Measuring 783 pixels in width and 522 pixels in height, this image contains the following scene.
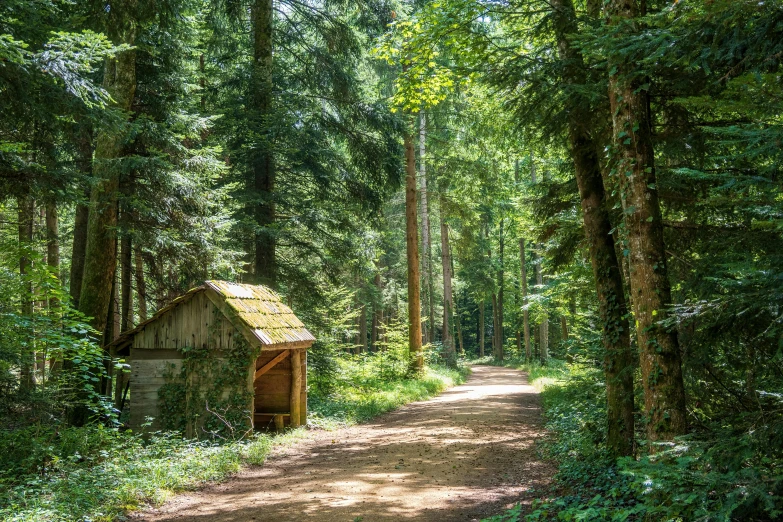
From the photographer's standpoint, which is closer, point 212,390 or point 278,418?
point 212,390

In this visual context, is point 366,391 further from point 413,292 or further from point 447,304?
point 447,304

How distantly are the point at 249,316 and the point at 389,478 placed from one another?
4855 millimetres

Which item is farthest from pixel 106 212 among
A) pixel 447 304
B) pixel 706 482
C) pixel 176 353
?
pixel 447 304

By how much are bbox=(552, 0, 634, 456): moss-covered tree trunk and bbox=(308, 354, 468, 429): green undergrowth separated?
24.0 ft

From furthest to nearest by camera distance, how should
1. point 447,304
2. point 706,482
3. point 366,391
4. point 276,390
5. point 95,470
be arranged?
1. point 447,304
2. point 366,391
3. point 276,390
4. point 95,470
5. point 706,482

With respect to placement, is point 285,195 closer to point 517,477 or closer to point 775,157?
point 517,477

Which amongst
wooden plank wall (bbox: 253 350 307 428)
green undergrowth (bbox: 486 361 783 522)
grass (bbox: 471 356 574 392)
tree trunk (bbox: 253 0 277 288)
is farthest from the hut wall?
grass (bbox: 471 356 574 392)

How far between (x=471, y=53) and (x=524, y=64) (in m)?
0.84

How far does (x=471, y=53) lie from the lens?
316 inches

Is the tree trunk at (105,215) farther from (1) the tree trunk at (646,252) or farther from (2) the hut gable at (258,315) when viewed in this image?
(1) the tree trunk at (646,252)

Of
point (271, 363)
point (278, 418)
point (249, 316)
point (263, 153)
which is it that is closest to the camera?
point (249, 316)

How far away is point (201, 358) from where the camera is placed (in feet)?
37.0

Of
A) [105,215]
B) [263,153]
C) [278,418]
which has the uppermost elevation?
[263,153]

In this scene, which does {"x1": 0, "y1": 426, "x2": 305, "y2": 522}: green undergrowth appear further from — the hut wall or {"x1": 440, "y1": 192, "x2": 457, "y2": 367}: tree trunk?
{"x1": 440, "y1": 192, "x2": 457, "y2": 367}: tree trunk
